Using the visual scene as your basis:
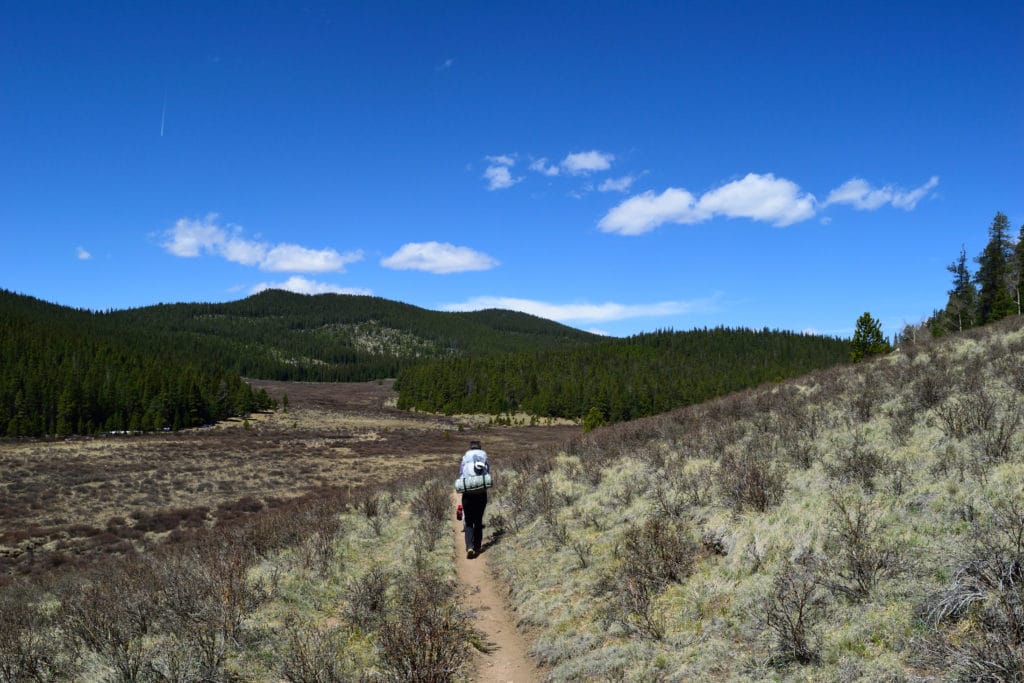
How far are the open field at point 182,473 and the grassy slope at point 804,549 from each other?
10.7 metres

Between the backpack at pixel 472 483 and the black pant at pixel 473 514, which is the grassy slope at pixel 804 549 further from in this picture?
the backpack at pixel 472 483

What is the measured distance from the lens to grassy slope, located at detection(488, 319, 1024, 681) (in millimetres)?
4836

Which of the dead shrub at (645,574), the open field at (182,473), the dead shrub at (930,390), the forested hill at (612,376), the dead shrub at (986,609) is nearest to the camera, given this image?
the dead shrub at (986,609)

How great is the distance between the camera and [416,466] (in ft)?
Answer: 150

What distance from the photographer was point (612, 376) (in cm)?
11062

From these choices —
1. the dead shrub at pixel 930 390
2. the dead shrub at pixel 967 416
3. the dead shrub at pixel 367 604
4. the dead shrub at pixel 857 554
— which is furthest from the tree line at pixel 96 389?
the dead shrub at pixel 967 416

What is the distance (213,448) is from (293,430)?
61.4 ft

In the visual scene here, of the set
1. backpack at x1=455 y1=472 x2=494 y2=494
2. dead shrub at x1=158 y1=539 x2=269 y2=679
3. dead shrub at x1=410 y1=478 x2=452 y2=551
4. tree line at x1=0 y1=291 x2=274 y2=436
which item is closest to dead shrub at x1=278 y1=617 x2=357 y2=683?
dead shrub at x1=158 y1=539 x2=269 y2=679

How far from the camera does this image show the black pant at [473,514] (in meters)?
11.2

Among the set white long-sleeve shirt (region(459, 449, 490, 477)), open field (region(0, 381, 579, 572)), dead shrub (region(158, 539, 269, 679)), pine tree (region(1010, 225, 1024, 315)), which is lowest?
open field (region(0, 381, 579, 572))

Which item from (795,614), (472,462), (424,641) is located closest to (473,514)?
(472,462)

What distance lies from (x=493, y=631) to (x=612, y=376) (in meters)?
105

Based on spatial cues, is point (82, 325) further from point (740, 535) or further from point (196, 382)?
point (740, 535)

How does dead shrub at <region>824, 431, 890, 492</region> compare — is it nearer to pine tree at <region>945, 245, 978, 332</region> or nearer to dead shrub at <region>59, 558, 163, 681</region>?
dead shrub at <region>59, 558, 163, 681</region>
